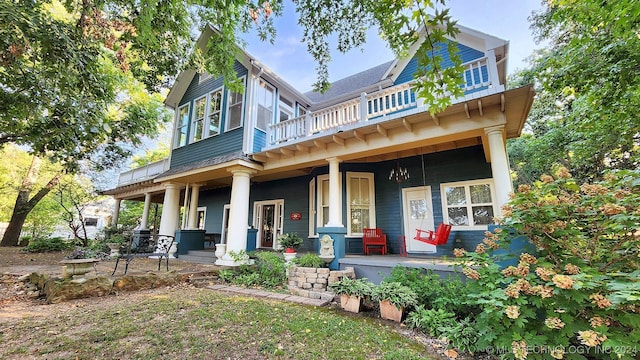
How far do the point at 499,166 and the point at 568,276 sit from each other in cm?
271

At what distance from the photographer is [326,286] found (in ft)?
17.9

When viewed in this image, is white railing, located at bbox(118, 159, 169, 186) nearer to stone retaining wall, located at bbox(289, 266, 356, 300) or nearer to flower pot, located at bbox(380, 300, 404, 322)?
stone retaining wall, located at bbox(289, 266, 356, 300)

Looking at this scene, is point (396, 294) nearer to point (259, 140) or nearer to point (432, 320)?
point (432, 320)

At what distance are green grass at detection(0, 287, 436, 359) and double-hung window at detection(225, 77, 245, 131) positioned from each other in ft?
18.4

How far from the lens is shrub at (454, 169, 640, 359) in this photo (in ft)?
7.61

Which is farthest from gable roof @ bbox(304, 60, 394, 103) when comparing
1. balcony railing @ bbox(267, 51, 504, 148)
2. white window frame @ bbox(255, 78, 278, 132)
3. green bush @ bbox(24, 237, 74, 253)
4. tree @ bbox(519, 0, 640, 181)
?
green bush @ bbox(24, 237, 74, 253)

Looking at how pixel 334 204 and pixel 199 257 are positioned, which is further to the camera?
pixel 199 257

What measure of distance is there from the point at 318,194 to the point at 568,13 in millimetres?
7389

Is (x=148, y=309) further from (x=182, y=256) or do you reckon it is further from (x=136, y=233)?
(x=136, y=233)

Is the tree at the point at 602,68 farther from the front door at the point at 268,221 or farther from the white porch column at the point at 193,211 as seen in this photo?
the white porch column at the point at 193,211

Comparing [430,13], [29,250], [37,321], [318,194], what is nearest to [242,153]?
[318,194]

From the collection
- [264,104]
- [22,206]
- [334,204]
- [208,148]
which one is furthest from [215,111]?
[22,206]

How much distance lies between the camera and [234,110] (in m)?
8.61

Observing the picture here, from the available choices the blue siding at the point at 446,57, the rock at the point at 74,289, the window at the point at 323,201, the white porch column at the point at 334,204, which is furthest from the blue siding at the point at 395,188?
the rock at the point at 74,289
